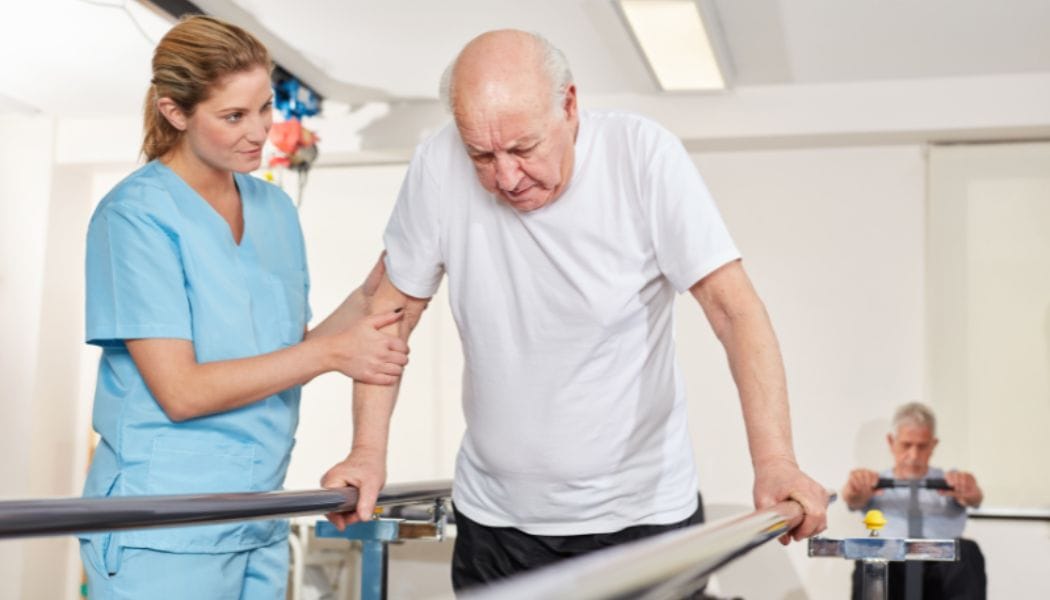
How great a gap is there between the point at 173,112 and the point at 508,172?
22.5 inches

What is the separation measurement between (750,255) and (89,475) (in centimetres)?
442

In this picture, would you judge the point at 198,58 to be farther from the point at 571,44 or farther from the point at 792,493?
the point at 571,44

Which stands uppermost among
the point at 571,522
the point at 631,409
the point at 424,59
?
the point at 424,59

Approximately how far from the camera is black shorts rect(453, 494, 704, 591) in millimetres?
1871

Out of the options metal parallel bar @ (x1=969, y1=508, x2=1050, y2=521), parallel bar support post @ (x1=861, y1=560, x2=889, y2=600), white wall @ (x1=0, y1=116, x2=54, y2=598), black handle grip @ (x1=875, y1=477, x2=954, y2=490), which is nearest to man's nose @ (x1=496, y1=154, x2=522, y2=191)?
parallel bar support post @ (x1=861, y1=560, x2=889, y2=600)

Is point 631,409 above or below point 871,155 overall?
below

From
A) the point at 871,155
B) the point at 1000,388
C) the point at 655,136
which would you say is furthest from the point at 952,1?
the point at 655,136

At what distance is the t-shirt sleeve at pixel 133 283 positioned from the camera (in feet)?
6.05

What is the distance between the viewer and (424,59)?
5.39 m

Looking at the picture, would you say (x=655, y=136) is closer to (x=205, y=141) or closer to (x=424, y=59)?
(x=205, y=141)

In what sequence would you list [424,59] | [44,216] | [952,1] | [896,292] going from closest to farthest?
[952,1] < [424,59] < [896,292] < [44,216]

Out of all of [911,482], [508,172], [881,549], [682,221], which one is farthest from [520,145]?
[911,482]

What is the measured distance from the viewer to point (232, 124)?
6.37ft

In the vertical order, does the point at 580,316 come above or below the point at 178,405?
above
